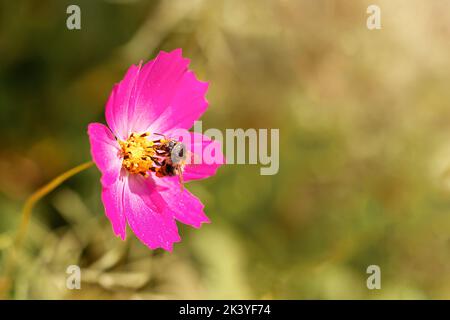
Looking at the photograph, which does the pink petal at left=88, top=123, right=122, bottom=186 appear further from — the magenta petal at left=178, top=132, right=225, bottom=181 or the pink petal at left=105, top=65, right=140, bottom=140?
the magenta petal at left=178, top=132, right=225, bottom=181

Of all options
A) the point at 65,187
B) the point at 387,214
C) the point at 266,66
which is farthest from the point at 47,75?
the point at 387,214

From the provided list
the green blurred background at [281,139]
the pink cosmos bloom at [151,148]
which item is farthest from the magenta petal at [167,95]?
the green blurred background at [281,139]

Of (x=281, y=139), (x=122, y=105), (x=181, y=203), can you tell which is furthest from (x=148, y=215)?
(x=281, y=139)

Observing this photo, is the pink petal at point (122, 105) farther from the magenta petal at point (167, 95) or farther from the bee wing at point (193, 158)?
the bee wing at point (193, 158)

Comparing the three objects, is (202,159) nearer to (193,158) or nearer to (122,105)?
(193,158)

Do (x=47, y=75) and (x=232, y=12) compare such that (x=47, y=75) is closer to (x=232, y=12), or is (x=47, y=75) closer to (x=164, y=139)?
(x=232, y=12)

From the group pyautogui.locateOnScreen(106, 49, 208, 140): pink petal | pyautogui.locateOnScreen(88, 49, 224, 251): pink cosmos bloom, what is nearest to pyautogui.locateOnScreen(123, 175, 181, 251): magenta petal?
pyautogui.locateOnScreen(88, 49, 224, 251): pink cosmos bloom
